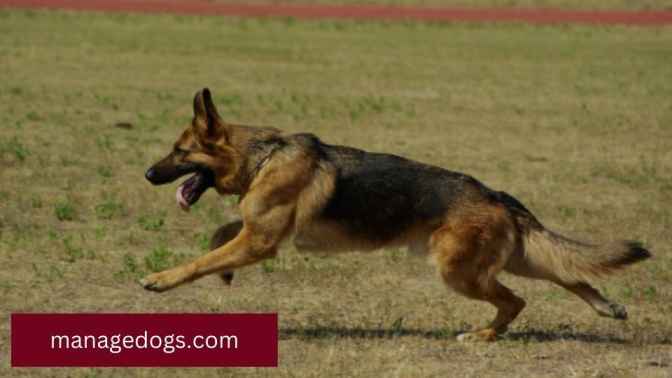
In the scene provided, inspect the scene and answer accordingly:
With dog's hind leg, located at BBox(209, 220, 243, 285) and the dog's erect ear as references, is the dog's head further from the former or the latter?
dog's hind leg, located at BBox(209, 220, 243, 285)

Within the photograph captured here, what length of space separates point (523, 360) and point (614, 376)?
0.59 meters

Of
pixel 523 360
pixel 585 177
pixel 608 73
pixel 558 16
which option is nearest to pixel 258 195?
pixel 523 360

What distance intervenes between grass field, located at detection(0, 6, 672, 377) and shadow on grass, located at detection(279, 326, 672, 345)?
0.08 ft

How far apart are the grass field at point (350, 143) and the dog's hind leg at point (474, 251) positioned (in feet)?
1.23

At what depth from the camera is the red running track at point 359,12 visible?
35438mm

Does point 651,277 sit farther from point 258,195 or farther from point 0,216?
point 0,216

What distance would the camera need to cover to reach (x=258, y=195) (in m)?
8.19

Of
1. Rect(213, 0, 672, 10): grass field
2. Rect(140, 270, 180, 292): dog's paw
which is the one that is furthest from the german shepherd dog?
Rect(213, 0, 672, 10): grass field

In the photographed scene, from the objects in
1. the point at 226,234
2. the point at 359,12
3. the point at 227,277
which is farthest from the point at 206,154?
the point at 359,12

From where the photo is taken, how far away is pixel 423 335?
8.42 m

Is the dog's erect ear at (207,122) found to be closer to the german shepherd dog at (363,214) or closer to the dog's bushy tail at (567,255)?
the german shepherd dog at (363,214)

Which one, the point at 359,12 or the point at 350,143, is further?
the point at 359,12

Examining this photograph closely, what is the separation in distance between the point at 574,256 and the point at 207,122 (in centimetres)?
243

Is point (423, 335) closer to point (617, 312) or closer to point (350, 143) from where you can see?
point (617, 312)
